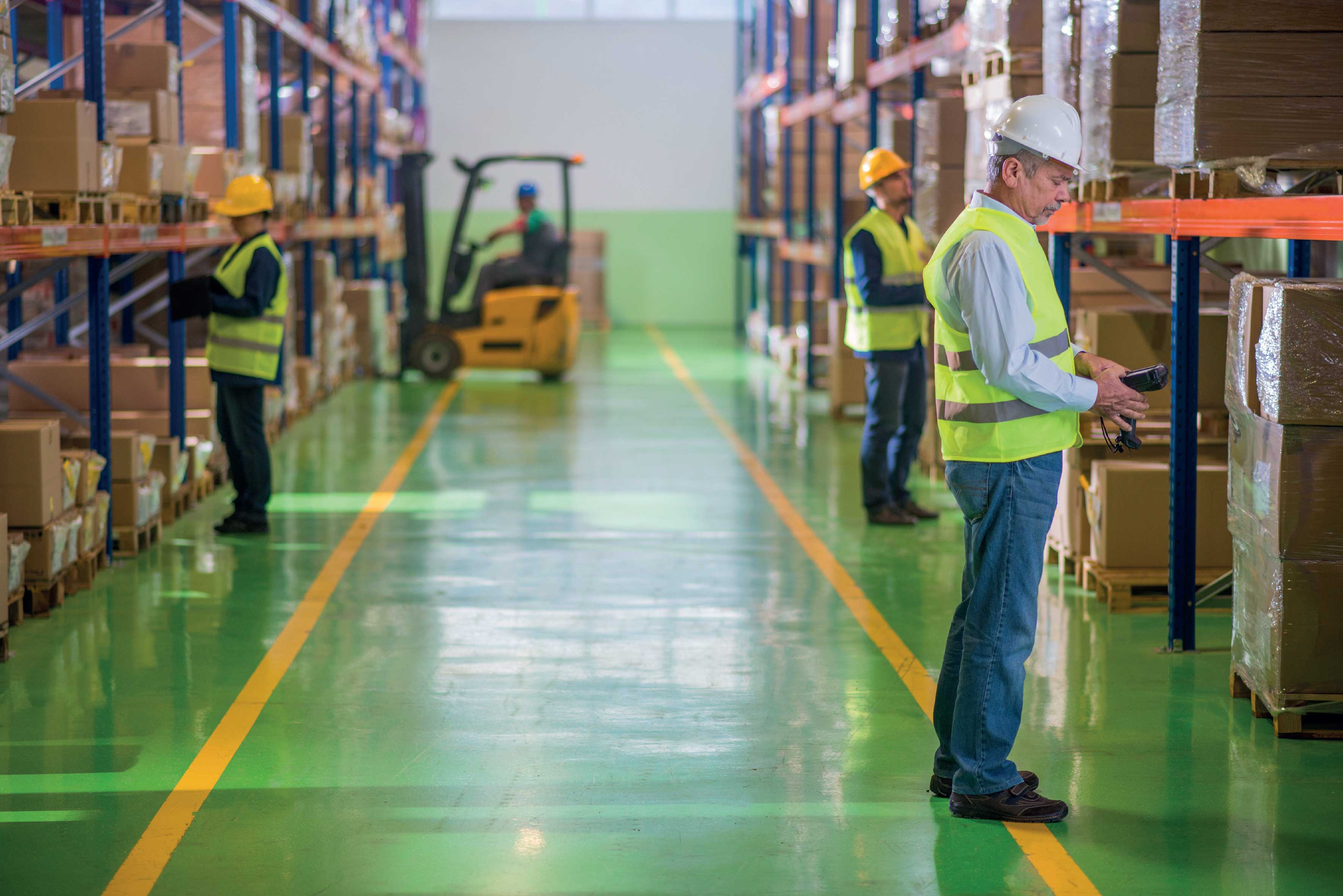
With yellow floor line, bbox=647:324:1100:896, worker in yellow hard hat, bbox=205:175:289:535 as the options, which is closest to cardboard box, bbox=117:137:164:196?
worker in yellow hard hat, bbox=205:175:289:535

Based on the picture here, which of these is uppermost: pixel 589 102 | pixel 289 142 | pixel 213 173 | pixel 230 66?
pixel 589 102

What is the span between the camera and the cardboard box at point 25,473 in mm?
6594

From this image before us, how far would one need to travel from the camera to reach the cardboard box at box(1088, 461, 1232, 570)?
6.88 m

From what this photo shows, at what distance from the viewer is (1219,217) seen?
546 centimetres

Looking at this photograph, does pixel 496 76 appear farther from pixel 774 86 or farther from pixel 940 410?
pixel 940 410

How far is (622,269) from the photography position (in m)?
27.1

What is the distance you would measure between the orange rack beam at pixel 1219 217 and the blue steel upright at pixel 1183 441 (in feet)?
0.49

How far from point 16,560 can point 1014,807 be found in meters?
4.30

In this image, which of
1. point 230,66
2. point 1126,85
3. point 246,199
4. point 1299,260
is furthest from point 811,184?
point 1299,260

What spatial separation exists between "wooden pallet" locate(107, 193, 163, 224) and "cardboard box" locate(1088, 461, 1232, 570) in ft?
16.6

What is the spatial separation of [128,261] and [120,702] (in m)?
5.43

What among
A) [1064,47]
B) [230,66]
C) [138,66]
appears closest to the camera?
[1064,47]

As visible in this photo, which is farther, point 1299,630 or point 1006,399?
point 1299,630

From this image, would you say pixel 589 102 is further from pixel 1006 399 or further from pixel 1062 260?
pixel 1006 399
